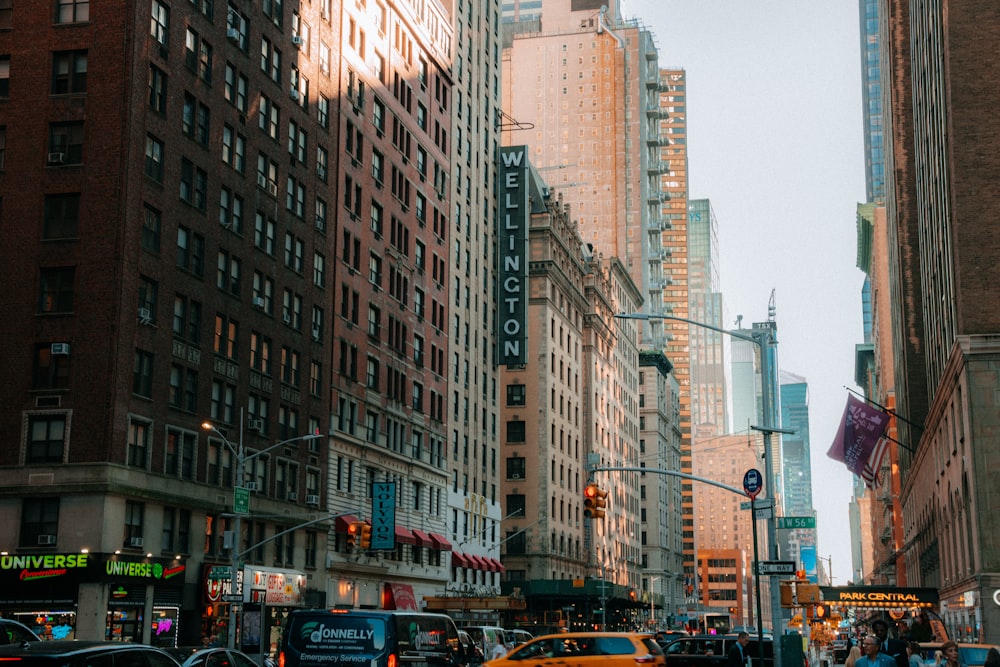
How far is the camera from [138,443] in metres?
48.9

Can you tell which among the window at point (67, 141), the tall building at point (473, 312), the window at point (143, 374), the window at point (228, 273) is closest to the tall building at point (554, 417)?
the tall building at point (473, 312)

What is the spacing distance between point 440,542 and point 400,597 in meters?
6.04

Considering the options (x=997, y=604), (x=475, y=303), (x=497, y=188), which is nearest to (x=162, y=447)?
(x=997, y=604)

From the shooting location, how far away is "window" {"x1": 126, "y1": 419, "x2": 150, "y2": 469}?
158 feet

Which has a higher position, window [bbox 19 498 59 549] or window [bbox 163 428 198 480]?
window [bbox 163 428 198 480]

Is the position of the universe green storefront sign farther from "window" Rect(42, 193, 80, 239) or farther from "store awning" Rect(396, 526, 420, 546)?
"store awning" Rect(396, 526, 420, 546)

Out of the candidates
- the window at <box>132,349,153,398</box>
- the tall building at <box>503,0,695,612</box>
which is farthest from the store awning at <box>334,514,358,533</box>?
the tall building at <box>503,0,695,612</box>

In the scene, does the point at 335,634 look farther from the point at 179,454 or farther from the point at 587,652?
the point at 179,454

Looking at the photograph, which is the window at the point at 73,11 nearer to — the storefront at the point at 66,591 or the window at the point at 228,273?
the window at the point at 228,273

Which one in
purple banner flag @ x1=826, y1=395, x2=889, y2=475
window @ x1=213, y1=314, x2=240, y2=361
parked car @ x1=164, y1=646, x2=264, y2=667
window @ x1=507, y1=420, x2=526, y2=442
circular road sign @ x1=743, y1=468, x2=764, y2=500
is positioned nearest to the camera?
parked car @ x1=164, y1=646, x2=264, y2=667

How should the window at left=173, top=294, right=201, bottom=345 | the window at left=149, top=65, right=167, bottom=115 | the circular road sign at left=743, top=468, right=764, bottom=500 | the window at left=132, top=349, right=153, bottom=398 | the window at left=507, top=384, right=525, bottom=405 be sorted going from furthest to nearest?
1. the window at left=507, top=384, right=525, bottom=405
2. the window at left=173, top=294, right=201, bottom=345
3. the window at left=149, top=65, right=167, bottom=115
4. the window at left=132, top=349, right=153, bottom=398
5. the circular road sign at left=743, top=468, right=764, bottom=500

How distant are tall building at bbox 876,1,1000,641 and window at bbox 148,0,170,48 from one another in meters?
34.1

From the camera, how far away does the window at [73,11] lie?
5100 centimetres

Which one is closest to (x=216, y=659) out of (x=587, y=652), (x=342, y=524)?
(x=587, y=652)
